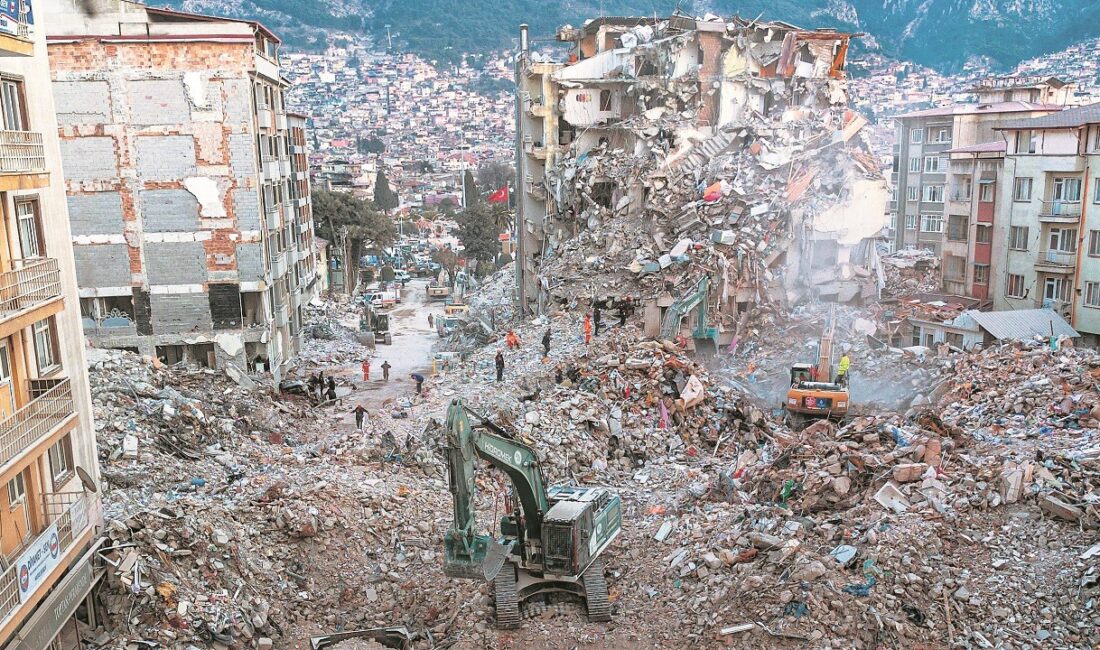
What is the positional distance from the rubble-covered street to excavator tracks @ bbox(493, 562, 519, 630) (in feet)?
0.58

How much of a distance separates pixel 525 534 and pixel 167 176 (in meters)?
14.8

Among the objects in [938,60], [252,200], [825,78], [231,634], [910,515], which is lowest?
[231,634]

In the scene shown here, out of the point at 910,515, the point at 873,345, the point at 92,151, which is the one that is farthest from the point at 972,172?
the point at 92,151

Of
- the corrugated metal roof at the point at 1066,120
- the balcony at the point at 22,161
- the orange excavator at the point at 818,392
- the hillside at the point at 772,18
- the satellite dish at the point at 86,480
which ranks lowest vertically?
the orange excavator at the point at 818,392

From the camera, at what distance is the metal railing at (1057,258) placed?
24777 mm

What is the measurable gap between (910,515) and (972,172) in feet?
71.0

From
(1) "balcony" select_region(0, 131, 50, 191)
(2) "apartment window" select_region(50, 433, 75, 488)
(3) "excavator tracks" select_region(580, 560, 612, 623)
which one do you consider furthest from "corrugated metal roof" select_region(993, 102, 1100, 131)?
(2) "apartment window" select_region(50, 433, 75, 488)

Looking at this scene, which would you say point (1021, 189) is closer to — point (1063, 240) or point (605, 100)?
point (1063, 240)

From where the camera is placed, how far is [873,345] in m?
24.8

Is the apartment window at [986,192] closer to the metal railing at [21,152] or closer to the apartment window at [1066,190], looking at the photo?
the apartment window at [1066,190]

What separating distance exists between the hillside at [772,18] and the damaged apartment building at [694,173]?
1764 inches

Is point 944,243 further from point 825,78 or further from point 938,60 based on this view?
point 938,60

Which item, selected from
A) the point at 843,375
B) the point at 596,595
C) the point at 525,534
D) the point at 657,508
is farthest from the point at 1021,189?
the point at 525,534

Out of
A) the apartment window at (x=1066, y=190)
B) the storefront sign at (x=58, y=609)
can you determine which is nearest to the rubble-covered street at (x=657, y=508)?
the storefront sign at (x=58, y=609)
